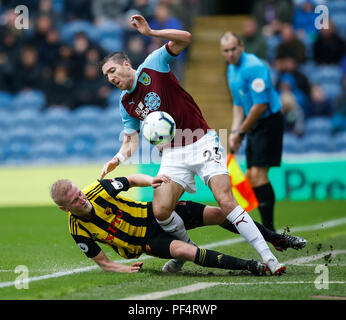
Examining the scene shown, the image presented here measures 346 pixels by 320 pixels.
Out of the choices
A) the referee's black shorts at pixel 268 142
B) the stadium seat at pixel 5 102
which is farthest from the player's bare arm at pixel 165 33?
the stadium seat at pixel 5 102

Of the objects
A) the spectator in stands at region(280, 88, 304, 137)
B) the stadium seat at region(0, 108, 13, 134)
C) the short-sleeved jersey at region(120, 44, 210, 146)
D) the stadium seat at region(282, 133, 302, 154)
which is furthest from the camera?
the stadium seat at region(0, 108, 13, 134)

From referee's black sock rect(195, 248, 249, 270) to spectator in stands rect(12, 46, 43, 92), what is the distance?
10792mm

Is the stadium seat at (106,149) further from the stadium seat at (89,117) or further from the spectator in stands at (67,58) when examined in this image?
the spectator in stands at (67,58)

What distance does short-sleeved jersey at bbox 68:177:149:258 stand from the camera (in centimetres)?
578

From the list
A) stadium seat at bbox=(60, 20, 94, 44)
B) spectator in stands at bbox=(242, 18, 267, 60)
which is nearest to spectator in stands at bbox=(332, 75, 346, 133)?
spectator in stands at bbox=(242, 18, 267, 60)

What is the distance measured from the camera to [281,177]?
12133mm

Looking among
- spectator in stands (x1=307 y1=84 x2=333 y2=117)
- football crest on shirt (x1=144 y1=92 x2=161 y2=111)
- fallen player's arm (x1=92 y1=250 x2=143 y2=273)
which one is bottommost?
fallen player's arm (x1=92 y1=250 x2=143 y2=273)

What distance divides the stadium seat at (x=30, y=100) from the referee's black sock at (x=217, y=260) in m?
10.7

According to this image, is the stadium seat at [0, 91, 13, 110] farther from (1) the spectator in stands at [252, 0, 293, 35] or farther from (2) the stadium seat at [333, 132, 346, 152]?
(2) the stadium seat at [333, 132, 346, 152]

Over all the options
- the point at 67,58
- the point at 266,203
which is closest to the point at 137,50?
the point at 67,58

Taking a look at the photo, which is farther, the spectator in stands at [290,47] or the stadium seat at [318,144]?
the spectator in stands at [290,47]

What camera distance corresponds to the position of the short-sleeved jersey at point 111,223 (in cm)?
578

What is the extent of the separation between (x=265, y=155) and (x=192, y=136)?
2.25m

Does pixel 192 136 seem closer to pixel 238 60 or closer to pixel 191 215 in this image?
pixel 191 215
